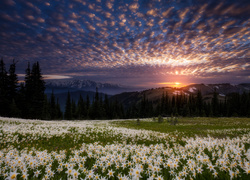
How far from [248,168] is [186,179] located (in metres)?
1.60

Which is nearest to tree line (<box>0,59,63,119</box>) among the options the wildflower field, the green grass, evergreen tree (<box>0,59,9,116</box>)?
evergreen tree (<box>0,59,9,116</box>)

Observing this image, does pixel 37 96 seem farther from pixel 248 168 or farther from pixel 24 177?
pixel 248 168

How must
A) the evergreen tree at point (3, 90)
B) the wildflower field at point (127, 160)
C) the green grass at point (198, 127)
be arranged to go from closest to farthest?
→ the wildflower field at point (127, 160)
the green grass at point (198, 127)
the evergreen tree at point (3, 90)

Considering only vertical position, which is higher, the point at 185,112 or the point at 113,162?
the point at 113,162

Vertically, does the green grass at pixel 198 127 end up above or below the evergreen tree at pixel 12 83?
below

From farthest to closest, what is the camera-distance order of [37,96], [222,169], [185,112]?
[185,112], [37,96], [222,169]

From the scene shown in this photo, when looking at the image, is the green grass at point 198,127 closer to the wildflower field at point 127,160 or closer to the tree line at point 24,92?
the wildflower field at point 127,160

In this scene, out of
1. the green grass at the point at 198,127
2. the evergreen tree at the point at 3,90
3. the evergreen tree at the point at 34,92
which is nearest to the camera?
the green grass at the point at 198,127

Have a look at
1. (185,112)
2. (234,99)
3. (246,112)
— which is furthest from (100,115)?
(234,99)

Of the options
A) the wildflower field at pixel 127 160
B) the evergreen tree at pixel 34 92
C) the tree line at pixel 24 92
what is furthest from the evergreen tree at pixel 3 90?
the wildflower field at pixel 127 160

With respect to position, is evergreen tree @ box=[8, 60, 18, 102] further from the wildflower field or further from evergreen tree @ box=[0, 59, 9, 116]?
the wildflower field

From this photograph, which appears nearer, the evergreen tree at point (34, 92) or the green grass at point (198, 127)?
the green grass at point (198, 127)

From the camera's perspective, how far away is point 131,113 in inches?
4245

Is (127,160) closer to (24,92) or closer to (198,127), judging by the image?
(198,127)
